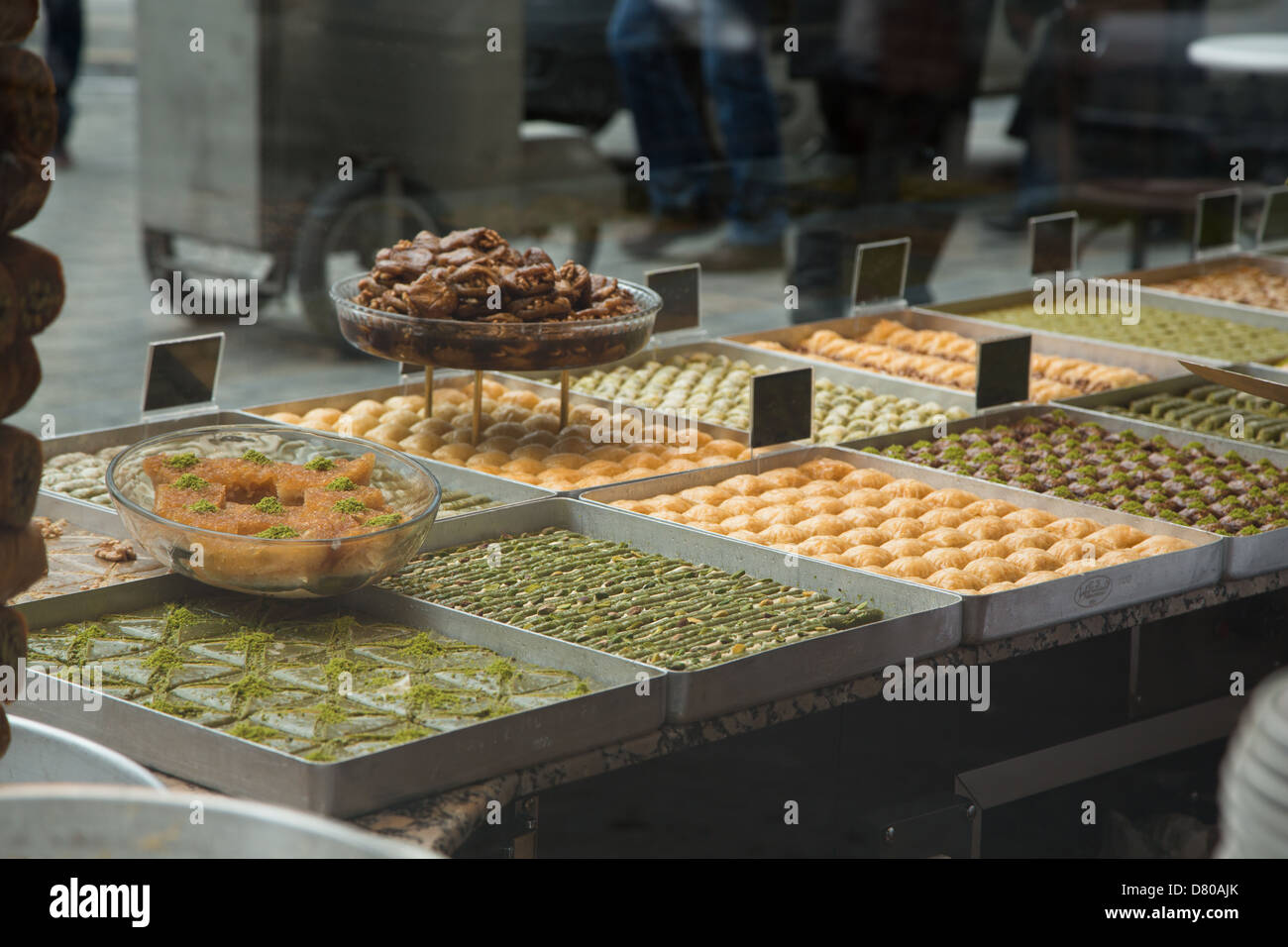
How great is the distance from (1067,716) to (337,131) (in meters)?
4.05

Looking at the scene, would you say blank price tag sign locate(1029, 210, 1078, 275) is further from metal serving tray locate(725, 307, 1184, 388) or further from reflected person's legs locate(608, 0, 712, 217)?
reflected person's legs locate(608, 0, 712, 217)

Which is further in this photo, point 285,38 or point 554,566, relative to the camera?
point 285,38

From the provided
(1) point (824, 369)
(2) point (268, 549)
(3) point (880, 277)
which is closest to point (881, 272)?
(3) point (880, 277)

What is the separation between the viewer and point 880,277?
4406 millimetres

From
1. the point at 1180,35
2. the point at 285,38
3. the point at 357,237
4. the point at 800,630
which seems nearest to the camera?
the point at 800,630

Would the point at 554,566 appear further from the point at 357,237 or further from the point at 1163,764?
the point at 357,237

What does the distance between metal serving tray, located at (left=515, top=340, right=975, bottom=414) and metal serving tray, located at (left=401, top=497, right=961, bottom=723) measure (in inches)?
39.1

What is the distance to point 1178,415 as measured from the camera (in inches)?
146

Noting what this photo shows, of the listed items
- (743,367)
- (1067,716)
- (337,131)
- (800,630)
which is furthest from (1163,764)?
(337,131)

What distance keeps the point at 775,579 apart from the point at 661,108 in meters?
4.85

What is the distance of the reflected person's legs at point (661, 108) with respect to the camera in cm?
688

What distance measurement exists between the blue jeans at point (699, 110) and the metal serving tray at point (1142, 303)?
266 cm

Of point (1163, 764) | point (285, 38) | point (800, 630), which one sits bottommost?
point (1163, 764)

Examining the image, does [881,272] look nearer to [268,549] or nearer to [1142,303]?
[1142,303]
